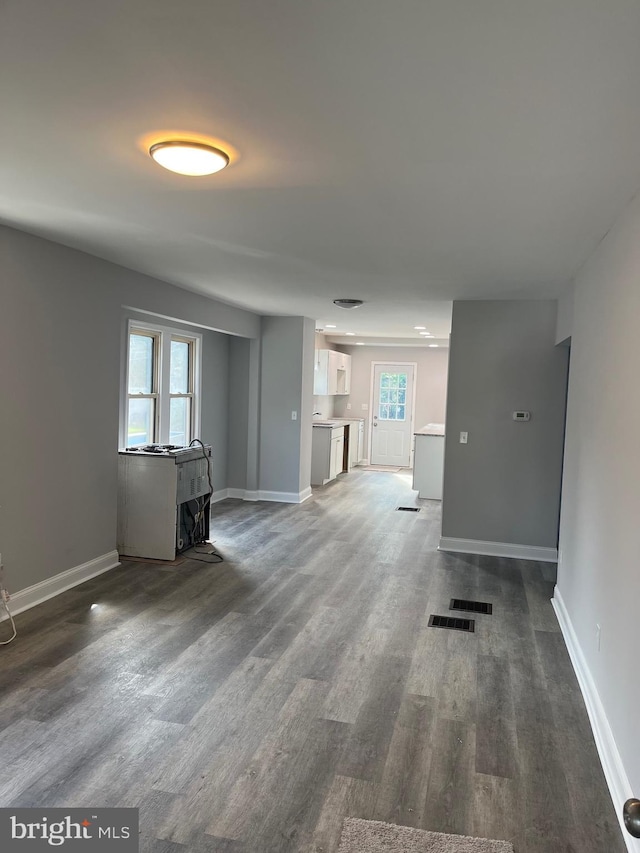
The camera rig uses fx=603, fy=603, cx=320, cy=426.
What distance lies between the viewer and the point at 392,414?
11.9 m

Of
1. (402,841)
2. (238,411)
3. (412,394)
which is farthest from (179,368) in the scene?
(412,394)

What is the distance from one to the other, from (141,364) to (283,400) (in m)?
2.09

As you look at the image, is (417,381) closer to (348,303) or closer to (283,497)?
(283,497)

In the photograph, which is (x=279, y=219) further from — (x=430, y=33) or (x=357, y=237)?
Answer: (x=430, y=33)

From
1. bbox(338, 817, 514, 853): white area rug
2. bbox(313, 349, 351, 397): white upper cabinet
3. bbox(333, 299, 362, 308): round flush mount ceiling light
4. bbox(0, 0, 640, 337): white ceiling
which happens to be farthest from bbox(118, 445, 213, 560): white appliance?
bbox(313, 349, 351, 397): white upper cabinet

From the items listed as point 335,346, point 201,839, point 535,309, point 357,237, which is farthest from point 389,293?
point 335,346

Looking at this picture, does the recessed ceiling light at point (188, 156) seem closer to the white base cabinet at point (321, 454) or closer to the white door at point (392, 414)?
the white base cabinet at point (321, 454)

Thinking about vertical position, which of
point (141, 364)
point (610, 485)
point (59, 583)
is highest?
point (141, 364)

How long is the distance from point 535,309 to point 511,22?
14.5 feet

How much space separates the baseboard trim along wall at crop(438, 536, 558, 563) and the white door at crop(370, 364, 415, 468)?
5935 millimetres

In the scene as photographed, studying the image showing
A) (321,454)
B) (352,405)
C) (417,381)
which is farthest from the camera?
(352,405)

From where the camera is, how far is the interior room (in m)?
1.74

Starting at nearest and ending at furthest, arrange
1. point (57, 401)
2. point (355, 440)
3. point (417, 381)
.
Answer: point (57, 401)
point (355, 440)
point (417, 381)

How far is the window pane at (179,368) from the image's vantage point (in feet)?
22.4
